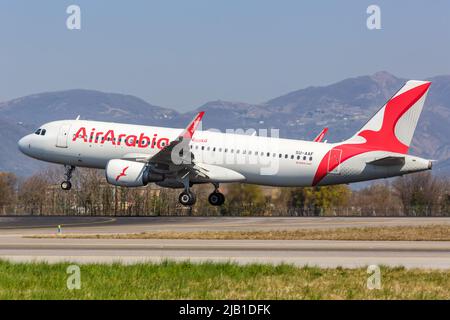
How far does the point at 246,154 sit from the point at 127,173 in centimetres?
852

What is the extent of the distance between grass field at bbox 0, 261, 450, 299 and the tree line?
48365 millimetres

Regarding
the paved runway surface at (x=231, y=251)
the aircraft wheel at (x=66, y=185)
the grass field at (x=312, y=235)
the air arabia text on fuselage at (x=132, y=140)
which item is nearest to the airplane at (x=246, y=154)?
the air arabia text on fuselage at (x=132, y=140)

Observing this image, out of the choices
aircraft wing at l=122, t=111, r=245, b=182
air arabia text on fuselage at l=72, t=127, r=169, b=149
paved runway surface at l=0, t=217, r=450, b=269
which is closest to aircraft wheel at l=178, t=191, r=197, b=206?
aircraft wing at l=122, t=111, r=245, b=182

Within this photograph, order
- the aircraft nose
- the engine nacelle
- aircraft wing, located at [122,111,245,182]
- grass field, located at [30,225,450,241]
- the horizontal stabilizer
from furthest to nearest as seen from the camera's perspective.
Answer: the aircraft nose
the horizontal stabilizer
the engine nacelle
aircraft wing, located at [122,111,245,182]
grass field, located at [30,225,450,241]

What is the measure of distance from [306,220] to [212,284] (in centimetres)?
3781

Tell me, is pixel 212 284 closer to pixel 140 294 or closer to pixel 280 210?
pixel 140 294

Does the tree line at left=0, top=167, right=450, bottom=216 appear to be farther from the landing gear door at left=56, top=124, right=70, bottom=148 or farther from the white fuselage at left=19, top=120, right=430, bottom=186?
the landing gear door at left=56, top=124, right=70, bottom=148

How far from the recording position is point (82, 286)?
2497 cm

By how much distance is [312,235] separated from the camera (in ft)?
155

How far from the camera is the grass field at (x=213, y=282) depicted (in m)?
23.7

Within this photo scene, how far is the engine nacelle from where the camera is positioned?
61.1 metres
